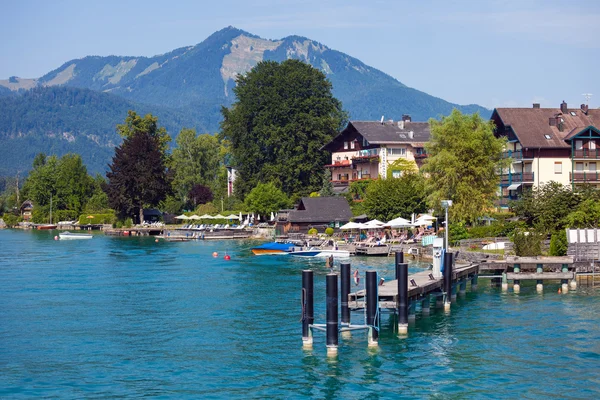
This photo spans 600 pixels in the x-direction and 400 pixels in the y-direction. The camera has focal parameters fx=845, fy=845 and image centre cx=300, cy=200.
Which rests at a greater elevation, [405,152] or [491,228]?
[405,152]

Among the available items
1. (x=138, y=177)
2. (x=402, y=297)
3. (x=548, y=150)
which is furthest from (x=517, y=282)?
(x=138, y=177)

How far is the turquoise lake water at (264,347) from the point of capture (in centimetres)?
2744

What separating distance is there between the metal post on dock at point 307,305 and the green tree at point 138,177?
93695 mm

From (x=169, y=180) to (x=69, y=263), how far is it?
58.6m

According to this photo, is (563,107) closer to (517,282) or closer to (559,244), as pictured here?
(559,244)

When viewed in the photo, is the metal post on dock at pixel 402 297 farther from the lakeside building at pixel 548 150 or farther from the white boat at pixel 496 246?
the lakeside building at pixel 548 150

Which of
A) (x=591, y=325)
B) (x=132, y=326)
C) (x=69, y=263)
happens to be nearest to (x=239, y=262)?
(x=69, y=263)

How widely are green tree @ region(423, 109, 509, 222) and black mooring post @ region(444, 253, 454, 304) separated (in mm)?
29707

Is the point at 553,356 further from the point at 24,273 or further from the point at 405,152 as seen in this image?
the point at 405,152

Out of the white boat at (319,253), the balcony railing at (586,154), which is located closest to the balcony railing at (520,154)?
the balcony railing at (586,154)

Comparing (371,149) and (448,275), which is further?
(371,149)

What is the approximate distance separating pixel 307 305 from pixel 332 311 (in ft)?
4.50

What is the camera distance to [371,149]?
339 feet

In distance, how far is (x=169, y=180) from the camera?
12781 cm
